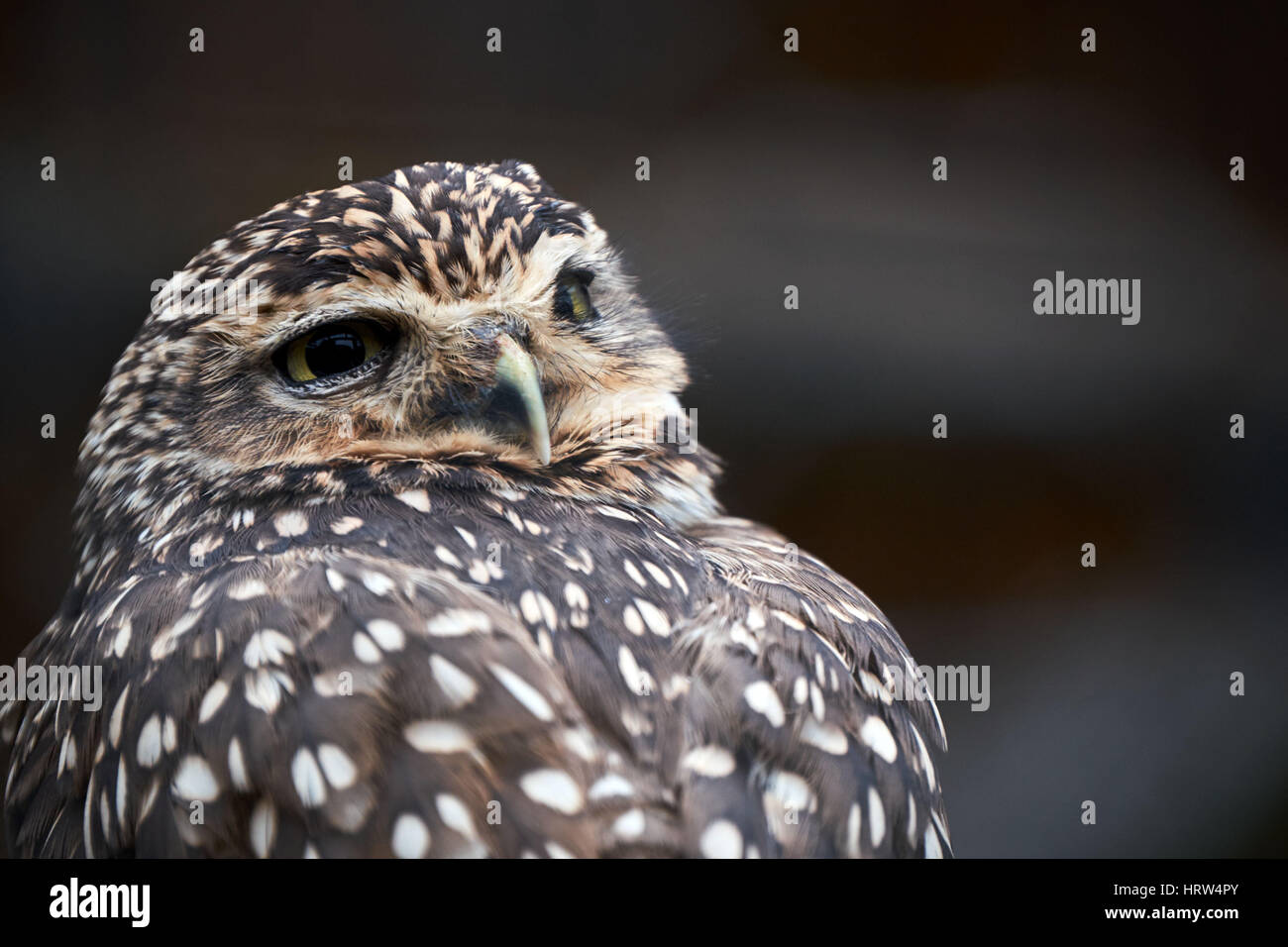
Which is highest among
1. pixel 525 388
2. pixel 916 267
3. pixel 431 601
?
pixel 916 267

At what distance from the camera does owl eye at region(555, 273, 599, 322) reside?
98 cm

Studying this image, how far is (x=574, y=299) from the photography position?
1.00 metres

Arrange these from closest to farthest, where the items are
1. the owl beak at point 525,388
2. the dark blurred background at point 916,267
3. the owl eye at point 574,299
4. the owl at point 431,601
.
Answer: the owl at point 431,601, the owl beak at point 525,388, the owl eye at point 574,299, the dark blurred background at point 916,267

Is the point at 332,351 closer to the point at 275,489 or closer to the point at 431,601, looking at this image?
the point at 275,489

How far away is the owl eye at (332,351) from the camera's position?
85 cm

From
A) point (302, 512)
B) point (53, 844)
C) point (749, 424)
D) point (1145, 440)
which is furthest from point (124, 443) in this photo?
point (1145, 440)

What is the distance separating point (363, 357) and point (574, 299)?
0.83 feet

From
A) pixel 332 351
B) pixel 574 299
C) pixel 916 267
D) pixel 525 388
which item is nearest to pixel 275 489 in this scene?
pixel 332 351

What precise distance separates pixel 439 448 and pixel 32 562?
0.91 metres

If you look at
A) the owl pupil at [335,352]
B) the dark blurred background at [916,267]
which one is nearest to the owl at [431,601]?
the owl pupil at [335,352]

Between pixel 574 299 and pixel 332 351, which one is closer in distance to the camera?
pixel 332 351

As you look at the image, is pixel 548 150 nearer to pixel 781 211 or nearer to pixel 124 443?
pixel 781 211

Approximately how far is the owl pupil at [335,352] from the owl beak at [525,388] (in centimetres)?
14

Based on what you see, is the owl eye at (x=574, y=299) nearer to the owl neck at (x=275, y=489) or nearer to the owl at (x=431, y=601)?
the owl at (x=431, y=601)
